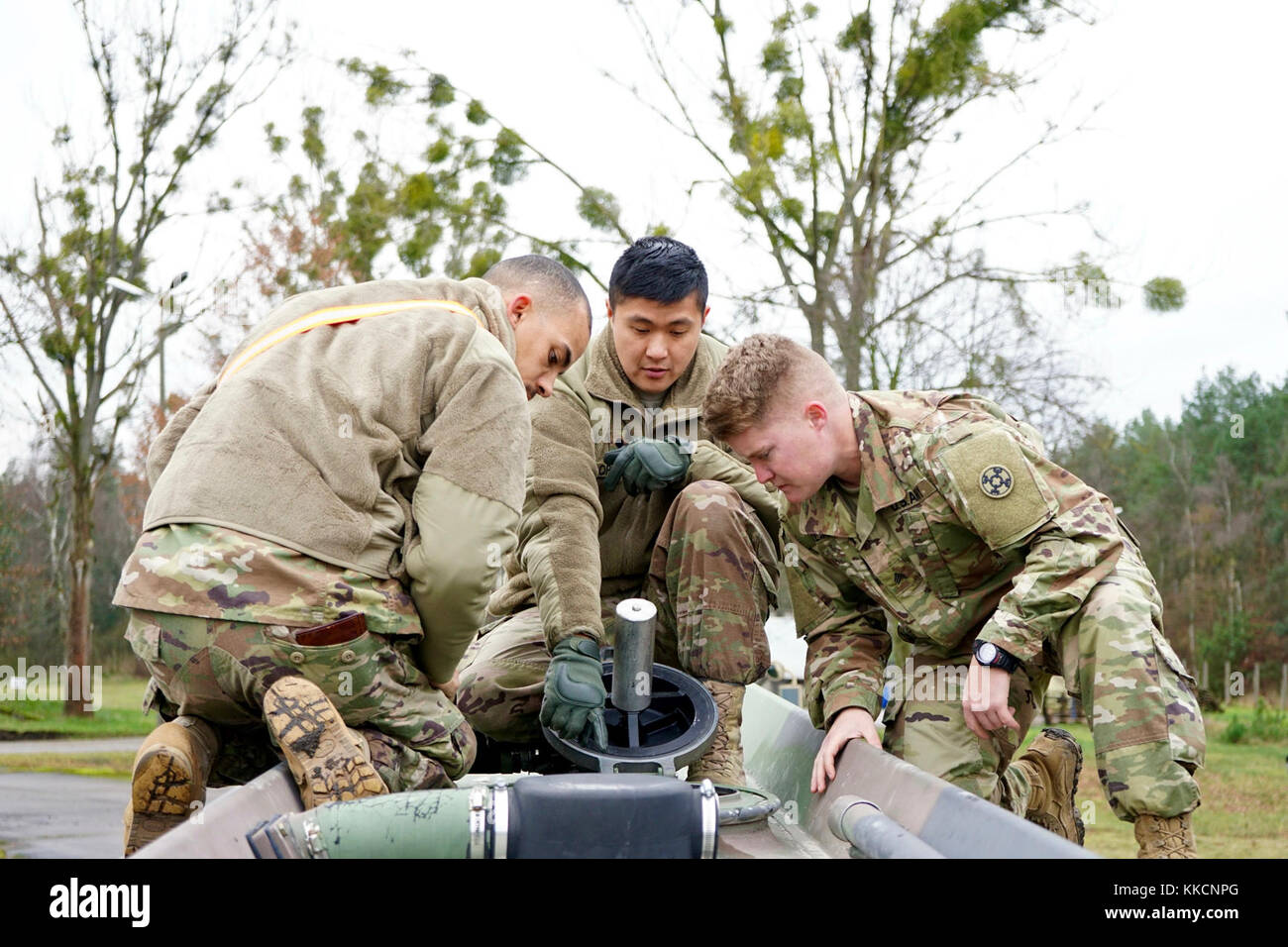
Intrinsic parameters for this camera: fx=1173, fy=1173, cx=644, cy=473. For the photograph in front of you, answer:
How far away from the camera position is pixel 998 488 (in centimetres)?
276

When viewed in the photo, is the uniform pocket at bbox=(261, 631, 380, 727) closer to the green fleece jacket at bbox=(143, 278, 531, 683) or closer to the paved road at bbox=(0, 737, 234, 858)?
the green fleece jacket at bbox=(143, 278, 531, 683)

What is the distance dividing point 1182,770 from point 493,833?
1541 mm

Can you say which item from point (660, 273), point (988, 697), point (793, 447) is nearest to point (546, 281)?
point (660, 273)

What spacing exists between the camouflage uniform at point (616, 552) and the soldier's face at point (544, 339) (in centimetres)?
47

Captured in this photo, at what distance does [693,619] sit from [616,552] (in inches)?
20.1

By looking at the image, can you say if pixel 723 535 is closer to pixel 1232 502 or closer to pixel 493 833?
pixel 493 833

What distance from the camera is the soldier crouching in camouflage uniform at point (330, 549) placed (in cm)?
228

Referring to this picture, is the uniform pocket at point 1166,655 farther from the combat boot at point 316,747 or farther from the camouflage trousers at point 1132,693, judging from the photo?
the combat boot at point 316,747

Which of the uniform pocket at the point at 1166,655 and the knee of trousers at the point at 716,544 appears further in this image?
the knee of trousers at the point at 716,544

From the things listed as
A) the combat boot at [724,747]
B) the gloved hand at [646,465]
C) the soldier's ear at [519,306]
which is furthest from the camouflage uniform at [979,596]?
the soldier's ear at [519,306]

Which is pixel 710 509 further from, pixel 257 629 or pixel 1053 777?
pixel 257 629

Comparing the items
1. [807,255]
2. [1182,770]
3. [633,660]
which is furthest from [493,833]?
[807,255]

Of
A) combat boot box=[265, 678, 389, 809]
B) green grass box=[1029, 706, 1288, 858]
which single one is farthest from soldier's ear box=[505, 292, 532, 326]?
green grass box=[1029, 706, 1288, 858]

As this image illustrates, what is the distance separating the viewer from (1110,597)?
2615 millimetres
